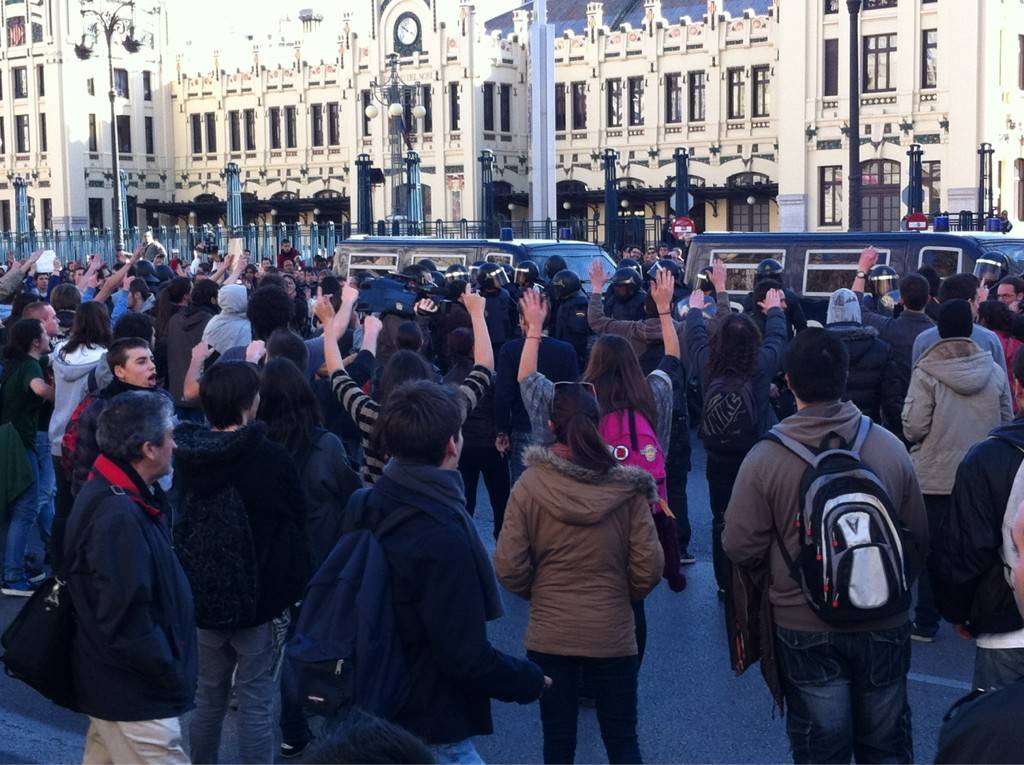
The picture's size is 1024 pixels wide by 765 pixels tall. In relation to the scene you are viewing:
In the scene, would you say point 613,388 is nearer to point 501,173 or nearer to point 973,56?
point 973,56

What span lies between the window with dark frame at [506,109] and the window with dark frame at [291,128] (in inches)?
360

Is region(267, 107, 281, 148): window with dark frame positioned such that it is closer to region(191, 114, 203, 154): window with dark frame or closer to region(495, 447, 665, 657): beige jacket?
region(191, 114, 203, 154): window with dark frame

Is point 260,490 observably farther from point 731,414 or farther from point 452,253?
point 452,253

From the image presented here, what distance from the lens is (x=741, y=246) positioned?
57.3 ft

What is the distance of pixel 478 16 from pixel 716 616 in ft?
153

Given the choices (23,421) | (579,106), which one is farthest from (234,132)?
(23,421)

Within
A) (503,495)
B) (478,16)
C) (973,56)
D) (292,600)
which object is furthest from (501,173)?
(292,600)

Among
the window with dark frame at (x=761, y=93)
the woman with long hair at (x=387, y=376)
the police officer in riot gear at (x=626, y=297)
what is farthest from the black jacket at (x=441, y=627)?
the window with dark frame at (x=761, y=93)

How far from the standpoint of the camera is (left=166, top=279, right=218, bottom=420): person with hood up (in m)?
9.59

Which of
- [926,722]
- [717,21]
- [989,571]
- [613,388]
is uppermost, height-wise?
[717,21]

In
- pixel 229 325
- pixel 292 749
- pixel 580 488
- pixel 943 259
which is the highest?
pixel 943 259

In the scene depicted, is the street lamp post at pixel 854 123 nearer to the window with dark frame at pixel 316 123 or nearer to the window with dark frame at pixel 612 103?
the window with dark frame at pixel 612 103

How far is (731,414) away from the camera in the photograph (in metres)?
7.02

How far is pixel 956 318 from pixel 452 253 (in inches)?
511
